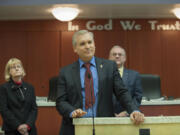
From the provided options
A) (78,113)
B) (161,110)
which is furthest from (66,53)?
(78,113)

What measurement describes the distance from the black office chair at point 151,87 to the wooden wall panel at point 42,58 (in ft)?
10.1

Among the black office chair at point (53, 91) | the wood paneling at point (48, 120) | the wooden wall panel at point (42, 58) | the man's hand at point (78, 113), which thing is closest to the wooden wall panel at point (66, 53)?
the wooden wall panel at point (42, 58)

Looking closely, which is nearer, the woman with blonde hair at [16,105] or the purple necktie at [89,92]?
the purple necktie at [89,92]

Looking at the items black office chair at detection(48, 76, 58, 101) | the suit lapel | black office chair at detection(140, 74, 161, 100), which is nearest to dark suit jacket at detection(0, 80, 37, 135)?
the suit lapel

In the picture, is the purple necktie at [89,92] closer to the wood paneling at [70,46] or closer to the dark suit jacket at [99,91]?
the dark suit jacket at [99,91]

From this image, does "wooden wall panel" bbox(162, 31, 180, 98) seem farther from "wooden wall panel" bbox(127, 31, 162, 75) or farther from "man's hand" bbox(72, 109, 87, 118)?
"man's hand" bbox(72, 109, 87, 118)

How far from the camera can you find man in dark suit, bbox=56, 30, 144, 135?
1868 mm

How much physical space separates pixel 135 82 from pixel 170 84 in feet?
14.2

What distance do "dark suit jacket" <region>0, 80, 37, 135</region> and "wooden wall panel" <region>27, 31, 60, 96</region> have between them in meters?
3.99

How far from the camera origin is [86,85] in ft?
6.12

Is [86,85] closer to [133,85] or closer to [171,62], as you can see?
[133,85]

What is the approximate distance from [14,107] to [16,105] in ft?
0.10

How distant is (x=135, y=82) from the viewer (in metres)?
2.89

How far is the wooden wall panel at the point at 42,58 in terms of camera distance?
6.95 meters
